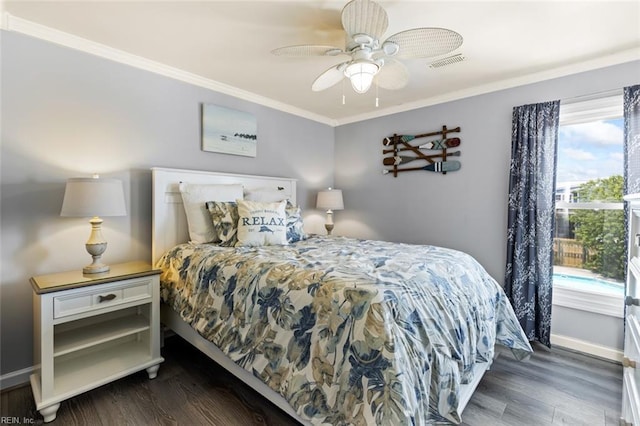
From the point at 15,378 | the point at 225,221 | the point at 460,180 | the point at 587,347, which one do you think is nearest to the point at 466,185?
the point at 460,180

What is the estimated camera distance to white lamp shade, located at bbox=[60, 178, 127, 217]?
1.83 metres

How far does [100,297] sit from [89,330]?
37 centimetres

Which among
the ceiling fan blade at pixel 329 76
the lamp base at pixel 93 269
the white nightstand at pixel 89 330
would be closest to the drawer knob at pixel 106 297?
the white nightstand at pixel 89 330

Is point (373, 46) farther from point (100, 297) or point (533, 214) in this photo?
point (100, 297)

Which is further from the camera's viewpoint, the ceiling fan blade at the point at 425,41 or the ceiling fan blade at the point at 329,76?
the ceiling fan blade at the point at 329,76

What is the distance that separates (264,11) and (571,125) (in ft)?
8.74

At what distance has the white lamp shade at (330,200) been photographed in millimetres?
3738

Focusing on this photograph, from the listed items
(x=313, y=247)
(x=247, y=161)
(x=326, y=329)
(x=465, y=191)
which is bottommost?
(x=326, y=329)

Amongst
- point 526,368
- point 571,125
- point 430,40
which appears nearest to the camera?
point 430,40

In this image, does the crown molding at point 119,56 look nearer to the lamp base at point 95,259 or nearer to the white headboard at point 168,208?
the white headboard at point 168,208

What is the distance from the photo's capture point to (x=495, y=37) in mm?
2086

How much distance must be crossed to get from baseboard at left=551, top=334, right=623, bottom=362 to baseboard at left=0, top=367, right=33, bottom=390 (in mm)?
3974

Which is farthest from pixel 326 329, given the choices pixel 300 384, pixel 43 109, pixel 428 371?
pixel 43 109

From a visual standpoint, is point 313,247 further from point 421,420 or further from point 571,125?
point 571,125
